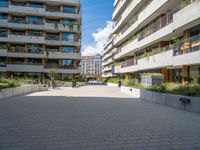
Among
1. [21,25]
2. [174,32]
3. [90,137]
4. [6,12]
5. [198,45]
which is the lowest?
[90,137]

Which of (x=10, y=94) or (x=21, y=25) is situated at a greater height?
(x=21, y=25)

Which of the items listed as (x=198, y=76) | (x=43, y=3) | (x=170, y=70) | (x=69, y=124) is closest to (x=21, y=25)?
(x=43, y=3)

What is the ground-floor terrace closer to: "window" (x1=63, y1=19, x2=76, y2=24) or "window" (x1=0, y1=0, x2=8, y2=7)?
"window" (x1=63, y1=19, x2=76, y2=24)

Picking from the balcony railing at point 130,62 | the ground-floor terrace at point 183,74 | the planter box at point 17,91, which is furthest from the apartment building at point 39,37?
the ground-floor terrace at point 183,74

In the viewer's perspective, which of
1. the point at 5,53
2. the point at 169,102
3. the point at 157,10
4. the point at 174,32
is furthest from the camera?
the point at 5,53

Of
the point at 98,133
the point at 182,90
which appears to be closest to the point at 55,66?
the point at 182,90

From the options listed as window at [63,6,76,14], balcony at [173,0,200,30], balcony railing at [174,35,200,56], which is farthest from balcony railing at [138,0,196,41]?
window at [63,6,76,14]

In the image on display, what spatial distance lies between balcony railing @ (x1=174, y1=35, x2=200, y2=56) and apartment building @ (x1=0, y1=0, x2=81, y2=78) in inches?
1084

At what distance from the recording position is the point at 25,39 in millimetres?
41719

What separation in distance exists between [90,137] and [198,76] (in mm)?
15910

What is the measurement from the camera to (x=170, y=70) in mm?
25328

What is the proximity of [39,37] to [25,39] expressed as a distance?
2920 mm

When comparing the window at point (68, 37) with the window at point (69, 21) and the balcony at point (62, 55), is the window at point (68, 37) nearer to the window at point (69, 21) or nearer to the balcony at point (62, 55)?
the window at point (69, 21)

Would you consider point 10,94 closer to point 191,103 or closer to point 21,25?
point 191,103
